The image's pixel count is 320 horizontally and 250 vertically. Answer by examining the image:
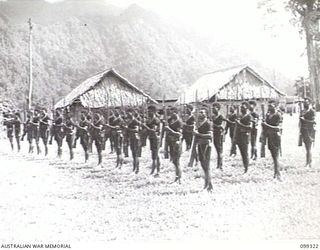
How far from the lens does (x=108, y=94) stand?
17.1 meters

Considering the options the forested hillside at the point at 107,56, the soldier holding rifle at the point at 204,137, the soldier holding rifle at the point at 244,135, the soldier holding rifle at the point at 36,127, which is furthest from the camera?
the forested hillside at the point at 107,56

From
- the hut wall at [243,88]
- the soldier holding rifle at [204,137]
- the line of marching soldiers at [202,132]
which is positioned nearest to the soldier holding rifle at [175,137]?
the line of marching soldiers at [202,132]

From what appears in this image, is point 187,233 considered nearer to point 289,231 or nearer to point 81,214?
point 289,231

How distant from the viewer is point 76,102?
1675 centimetres

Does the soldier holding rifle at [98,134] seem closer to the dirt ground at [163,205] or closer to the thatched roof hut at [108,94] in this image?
the dirt ground at [163,205]

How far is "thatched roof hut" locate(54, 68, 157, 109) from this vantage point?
16594mm

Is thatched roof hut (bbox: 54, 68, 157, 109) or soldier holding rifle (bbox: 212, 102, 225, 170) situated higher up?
thatched roof hut (bbox: 54, 68, 157, 109)

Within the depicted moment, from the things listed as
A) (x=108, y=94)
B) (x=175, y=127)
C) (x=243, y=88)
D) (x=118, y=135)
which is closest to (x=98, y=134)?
(x=118, y=135)

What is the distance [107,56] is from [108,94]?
17.3 m

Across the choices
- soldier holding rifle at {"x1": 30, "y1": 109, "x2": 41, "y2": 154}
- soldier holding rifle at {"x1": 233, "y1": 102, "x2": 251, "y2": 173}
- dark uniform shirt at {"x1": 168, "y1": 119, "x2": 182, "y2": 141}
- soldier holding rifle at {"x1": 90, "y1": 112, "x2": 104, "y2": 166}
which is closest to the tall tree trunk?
soldier holding rifle at {"x1": 233, "y1": 102, "x2": 251, "y2": 173}

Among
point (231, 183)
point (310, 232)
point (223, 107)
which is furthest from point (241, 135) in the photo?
point (223, 107)

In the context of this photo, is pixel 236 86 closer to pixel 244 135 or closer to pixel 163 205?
pixel 244 135

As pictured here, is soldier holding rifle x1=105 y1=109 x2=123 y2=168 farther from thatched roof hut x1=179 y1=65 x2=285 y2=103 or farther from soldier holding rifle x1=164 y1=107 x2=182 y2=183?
thatched roof hut x1=179 y1=65 x2=285 y2=103

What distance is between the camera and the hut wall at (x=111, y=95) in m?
16.7
